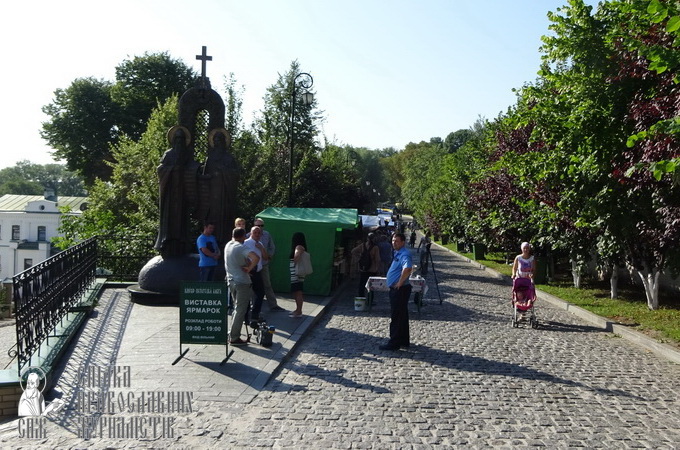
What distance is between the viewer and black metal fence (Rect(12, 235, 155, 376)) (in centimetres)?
738

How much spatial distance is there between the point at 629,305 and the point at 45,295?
1340 cm

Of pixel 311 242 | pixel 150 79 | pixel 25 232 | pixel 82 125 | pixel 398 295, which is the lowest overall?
pixel 25 232

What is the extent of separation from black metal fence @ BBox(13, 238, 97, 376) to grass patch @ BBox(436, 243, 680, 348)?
983 cm

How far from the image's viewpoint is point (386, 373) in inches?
337

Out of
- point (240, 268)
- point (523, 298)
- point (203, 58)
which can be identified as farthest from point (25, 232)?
point (240, 268)

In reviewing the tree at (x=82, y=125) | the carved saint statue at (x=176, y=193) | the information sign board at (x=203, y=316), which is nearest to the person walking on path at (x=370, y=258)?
the carved saint statue at (x=176, y=193)

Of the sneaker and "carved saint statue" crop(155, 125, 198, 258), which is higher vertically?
"carved saint statue" crop(155, 125, 198, 258)

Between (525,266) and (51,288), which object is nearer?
(51,288)

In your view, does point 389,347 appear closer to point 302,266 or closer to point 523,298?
point 302,266

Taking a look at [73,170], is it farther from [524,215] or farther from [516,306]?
[516,306]

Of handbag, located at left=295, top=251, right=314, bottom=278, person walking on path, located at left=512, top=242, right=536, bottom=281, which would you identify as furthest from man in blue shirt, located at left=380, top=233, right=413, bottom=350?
person walking on path, located at left=512, top=242, right=536, bottom=281

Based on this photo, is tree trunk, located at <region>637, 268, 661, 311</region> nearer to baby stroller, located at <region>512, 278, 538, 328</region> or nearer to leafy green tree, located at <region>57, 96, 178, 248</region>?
baby stroller, located at <region>512, 278, 538, 328</region>

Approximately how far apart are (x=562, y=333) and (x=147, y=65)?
4055 cm

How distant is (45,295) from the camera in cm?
863
